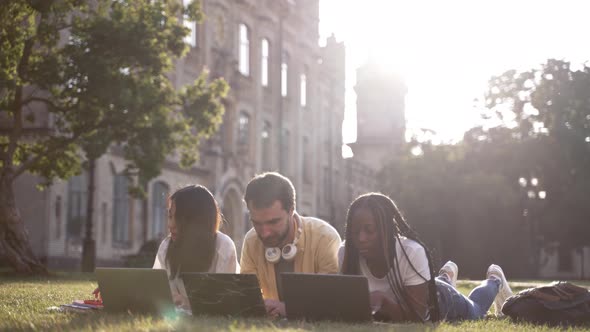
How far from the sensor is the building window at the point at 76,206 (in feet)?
107

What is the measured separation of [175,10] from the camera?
26.1m

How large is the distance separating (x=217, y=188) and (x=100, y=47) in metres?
17.4

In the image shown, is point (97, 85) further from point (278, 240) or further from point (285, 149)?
point (285, 149)

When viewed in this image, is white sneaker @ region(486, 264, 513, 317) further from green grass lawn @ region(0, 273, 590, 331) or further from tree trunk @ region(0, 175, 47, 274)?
tree trunk @ region(0, 175, 47, 274)

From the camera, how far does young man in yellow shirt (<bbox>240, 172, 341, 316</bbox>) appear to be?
874cm

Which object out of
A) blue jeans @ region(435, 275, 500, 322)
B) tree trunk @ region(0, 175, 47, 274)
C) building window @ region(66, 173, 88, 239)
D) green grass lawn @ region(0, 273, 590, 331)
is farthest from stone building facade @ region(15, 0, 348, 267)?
green grass lawn @ region(0, 273, 590, 331)

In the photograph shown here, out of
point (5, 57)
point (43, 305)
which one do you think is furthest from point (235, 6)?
point (43, 305)

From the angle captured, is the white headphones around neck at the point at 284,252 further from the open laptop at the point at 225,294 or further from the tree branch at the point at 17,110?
the tree branch at the point at 17,110

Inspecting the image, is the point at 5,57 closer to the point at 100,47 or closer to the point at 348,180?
the point at 100,47

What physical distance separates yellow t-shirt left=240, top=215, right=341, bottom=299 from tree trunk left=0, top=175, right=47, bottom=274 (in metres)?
15.1

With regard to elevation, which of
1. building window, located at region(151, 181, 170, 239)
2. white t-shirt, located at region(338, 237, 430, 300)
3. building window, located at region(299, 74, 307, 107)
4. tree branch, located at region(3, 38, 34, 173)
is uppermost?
building window, located at region(299, 74, 307, 107)

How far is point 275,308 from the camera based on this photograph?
332 inches

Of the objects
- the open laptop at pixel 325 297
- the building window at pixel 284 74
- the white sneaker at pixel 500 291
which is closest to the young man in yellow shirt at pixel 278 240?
the open laptop at pixel 325 297

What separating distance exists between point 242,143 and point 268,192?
1424 inches
